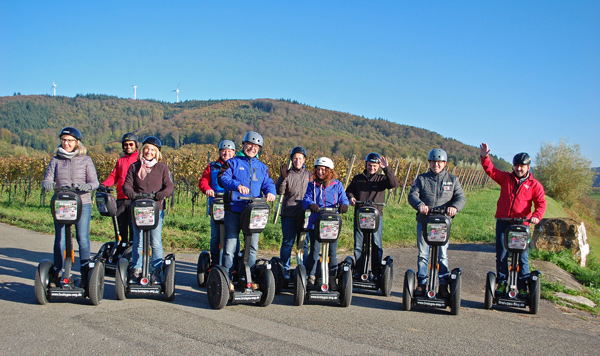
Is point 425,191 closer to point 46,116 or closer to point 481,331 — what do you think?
point 481,331

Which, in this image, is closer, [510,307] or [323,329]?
[323,329]

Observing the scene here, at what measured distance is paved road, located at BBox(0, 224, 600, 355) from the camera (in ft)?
13.9

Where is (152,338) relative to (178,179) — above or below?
below

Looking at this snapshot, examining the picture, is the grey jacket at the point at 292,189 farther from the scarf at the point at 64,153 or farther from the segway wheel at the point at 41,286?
the segway wheel at the point at 41,286

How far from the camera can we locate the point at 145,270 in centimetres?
583

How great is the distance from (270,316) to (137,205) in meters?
2.04

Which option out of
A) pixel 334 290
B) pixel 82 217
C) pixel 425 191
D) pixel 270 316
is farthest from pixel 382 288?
pixel 82 217

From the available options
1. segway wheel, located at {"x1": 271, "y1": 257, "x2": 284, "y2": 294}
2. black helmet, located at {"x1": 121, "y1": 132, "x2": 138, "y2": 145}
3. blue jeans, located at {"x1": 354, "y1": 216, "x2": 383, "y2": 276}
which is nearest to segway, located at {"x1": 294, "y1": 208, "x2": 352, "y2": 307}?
segway wheel, located at {"x1": 271, "y1": 257, "x2": 284, "y2": 294}

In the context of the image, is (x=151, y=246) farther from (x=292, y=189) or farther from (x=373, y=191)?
(x=373, y=191)

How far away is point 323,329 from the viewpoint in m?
4.95

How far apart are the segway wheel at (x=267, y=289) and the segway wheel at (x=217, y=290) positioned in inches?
18.8

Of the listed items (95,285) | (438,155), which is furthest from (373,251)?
(95,285)

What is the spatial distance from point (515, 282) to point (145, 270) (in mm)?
4720

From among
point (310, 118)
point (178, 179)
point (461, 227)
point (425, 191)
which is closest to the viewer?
point (425, 191)
